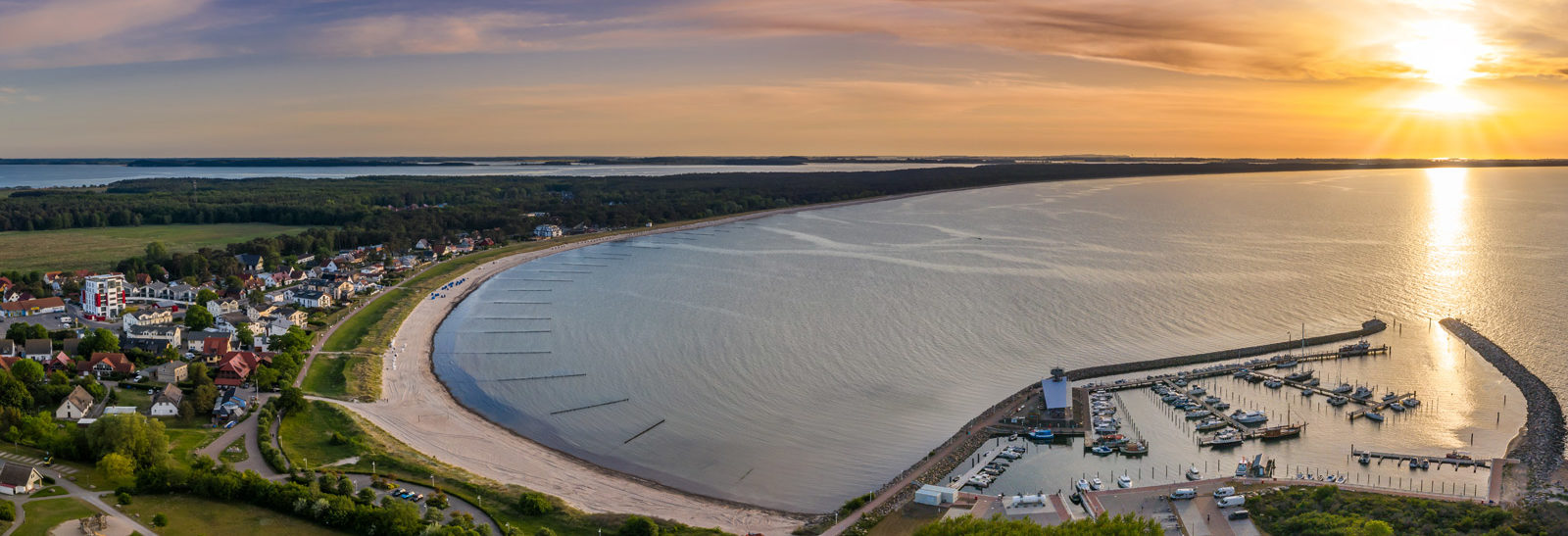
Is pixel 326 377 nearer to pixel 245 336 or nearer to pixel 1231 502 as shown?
pixel 245 336

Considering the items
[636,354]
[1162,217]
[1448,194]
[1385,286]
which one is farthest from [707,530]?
[1448,194]

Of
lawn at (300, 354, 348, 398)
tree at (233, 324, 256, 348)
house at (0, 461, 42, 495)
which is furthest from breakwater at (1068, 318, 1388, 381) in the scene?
tree at (233, 324, 256, 348)

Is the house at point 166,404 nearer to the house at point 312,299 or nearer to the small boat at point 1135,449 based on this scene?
the house at point 312,299

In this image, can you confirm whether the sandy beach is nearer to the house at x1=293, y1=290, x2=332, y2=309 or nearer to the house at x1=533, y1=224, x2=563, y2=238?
the house at x1=293, y1=290, x2=332, y2=309

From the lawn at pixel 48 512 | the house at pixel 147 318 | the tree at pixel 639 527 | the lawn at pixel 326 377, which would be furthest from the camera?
the house at pixel 147 318

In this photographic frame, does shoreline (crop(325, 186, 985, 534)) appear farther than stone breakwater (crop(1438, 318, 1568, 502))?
No

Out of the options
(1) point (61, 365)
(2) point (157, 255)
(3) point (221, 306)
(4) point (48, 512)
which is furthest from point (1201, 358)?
(2) point (157, 255)

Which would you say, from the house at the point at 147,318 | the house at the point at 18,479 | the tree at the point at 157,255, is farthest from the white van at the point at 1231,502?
the tree at the point at 157,255
